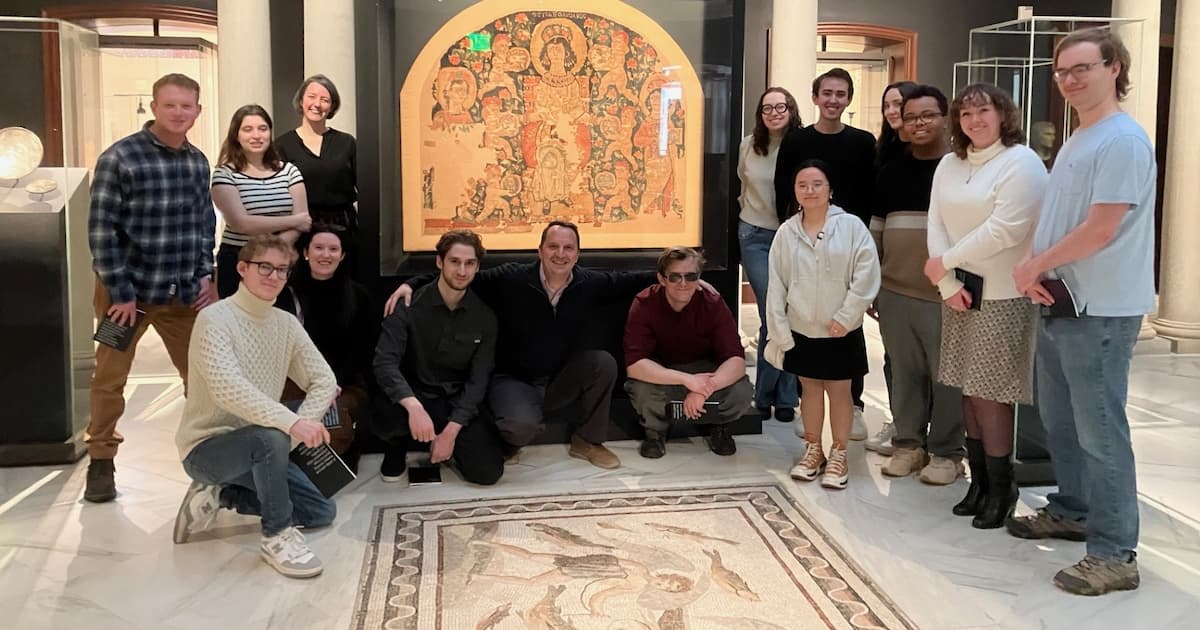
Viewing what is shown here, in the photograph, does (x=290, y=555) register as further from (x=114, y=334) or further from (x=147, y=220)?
(x=147, y=220)

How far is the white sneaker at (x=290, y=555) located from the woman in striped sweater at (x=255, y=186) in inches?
47.9

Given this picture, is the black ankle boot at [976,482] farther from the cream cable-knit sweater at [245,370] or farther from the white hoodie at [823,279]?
the cream cable-knit sweater at [245,370]

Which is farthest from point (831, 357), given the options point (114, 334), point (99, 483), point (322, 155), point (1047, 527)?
point (99, 483)

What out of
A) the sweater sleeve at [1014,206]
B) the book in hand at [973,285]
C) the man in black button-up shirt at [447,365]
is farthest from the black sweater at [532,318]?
the sweater sleeve at [1014,206]

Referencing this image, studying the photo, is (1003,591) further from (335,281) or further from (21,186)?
(21,186)

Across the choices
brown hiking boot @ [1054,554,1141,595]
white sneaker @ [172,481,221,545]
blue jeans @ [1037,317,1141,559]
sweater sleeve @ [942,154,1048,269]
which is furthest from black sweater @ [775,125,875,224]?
white sneaker @ [172,481,221,545]

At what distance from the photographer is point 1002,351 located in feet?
10.4

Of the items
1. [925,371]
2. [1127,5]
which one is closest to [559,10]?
[925,371]

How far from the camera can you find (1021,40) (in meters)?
3.47

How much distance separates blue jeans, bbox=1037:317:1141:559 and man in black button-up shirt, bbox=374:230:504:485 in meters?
1.94

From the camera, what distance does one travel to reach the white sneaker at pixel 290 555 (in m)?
2.90

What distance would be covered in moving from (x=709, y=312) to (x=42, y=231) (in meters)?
2.60

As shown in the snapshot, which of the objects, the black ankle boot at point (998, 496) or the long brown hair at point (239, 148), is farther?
the long brown hair at point (239, 148)

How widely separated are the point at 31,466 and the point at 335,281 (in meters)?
1.40
